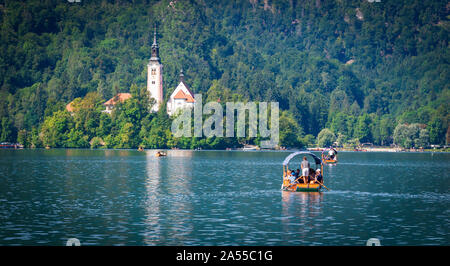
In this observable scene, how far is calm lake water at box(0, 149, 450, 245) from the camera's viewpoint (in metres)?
42.6

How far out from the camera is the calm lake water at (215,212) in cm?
4256

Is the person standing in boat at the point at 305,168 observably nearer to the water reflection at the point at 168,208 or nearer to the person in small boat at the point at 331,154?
the water reflection at the point at 168,208

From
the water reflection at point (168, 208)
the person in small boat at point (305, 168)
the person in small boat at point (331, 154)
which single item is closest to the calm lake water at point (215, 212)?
the water reflection at point (168, 208)

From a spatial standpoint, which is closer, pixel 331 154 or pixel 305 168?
pixel 305 168

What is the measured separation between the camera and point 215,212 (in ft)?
178

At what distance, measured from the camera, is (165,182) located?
82875 mm

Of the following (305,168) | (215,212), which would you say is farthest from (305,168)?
(215,212)

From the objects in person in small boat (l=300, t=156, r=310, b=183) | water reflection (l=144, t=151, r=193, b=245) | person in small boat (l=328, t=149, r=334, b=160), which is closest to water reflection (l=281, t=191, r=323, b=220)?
person in small boat (l=300, t=156, r=310, b=183)

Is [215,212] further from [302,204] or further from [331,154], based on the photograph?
[331,154]

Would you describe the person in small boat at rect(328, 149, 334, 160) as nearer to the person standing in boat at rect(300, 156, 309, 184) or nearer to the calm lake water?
the calm lake water

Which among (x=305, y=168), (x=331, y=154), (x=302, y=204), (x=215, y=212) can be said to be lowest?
(x=215, y=212)

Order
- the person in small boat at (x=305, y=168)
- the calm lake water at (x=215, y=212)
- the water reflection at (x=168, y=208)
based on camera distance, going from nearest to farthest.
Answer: the calm lake water at (x=215, y=212), the water reflection at (x=168, y=208), the person in small boat at (x=305, y=168)
